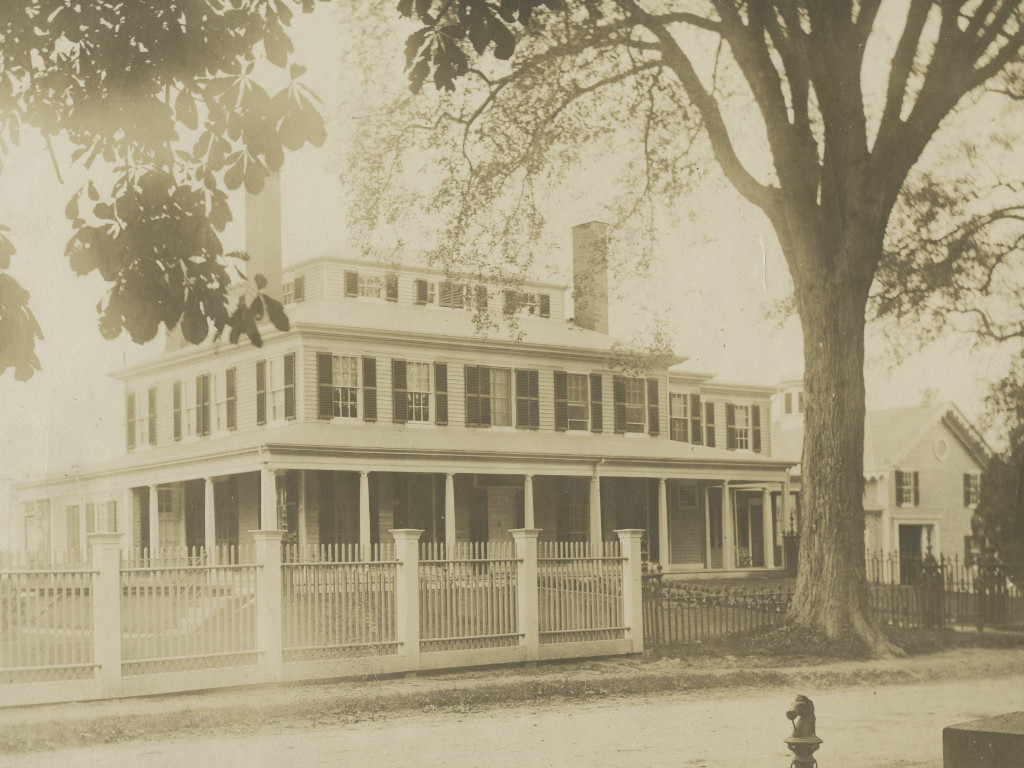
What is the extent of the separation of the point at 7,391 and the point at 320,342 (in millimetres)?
2223

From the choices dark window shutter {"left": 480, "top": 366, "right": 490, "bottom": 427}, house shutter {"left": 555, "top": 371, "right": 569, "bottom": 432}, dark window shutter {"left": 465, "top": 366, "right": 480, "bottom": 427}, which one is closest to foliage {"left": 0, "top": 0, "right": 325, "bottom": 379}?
dark window shutter {"left": 465, "top": 366, "right": 480, "bottom": 427}

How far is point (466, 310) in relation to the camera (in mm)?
7934

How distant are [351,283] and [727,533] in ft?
12.5

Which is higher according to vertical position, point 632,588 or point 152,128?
point 152,128

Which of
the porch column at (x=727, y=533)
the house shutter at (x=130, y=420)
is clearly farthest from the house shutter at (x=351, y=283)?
the porch column at (x=727, y=533)

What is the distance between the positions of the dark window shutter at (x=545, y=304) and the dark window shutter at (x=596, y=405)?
0.59m

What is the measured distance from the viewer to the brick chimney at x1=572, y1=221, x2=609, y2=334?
7.98 metres

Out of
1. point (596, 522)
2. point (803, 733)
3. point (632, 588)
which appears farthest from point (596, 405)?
point (803, 733)

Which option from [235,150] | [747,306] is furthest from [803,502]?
[235,150]

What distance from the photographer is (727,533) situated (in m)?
8.82

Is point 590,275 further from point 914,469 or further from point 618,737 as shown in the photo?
point 618,737

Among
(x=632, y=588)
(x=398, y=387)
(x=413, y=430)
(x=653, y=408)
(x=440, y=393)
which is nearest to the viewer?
(x=398, y=387)

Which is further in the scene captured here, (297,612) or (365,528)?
(365,528)

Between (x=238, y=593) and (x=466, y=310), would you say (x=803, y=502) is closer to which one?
(x=466, y=310)
